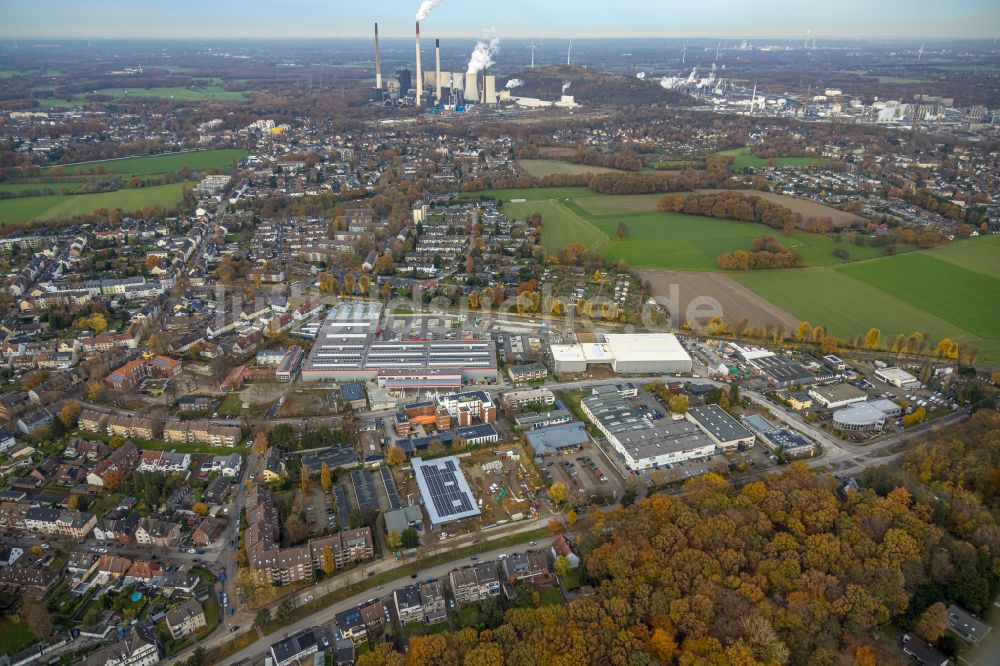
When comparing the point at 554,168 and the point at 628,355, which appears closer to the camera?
the point at 628,355

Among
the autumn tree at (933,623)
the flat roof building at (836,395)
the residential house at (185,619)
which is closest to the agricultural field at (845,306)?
the flat roof building at (836,395)

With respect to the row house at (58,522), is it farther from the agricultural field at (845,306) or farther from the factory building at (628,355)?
the agricultural field at (845,306)

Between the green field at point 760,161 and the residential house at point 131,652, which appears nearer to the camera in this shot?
the residential house at point 131,652

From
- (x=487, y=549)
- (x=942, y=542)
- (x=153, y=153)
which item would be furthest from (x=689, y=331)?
(x=153, y=153)

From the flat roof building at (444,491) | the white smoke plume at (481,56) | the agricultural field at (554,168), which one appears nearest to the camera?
the flat roof building at (444,491)

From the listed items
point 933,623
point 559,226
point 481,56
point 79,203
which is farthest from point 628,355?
point 481,56

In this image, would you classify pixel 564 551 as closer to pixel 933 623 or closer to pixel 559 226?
pixel 933 623
